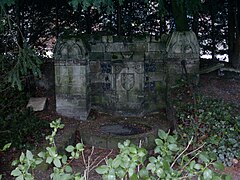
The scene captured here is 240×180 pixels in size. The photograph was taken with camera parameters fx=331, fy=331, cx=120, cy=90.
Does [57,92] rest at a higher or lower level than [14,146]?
higher

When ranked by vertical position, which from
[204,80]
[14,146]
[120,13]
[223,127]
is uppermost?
[120,13]

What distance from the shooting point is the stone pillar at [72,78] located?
599 centimetres

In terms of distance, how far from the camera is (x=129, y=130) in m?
5.62

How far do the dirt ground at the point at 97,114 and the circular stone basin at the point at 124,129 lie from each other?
0.36 m

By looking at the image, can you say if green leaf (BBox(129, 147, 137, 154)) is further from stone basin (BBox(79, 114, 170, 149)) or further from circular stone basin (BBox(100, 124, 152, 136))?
circular stone basin (BBox(100, 124, 152, 136))

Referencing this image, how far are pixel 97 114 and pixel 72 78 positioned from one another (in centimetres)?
91

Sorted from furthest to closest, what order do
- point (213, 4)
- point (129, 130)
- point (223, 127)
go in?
point (213, 4) < point (129, 130) < point (223, 127)

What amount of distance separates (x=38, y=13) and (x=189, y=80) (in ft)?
13.8

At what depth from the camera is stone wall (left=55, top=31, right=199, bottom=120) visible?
6047 mm

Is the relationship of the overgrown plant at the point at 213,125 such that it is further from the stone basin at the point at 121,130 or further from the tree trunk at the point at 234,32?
the tree trunk at the point at 234,32

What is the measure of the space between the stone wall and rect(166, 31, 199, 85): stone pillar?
2 cm

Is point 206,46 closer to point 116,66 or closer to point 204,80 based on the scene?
point 204,80

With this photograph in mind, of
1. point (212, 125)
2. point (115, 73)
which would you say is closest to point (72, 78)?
point (115, 73)

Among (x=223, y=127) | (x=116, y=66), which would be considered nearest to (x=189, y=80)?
(x=116, y=66)
